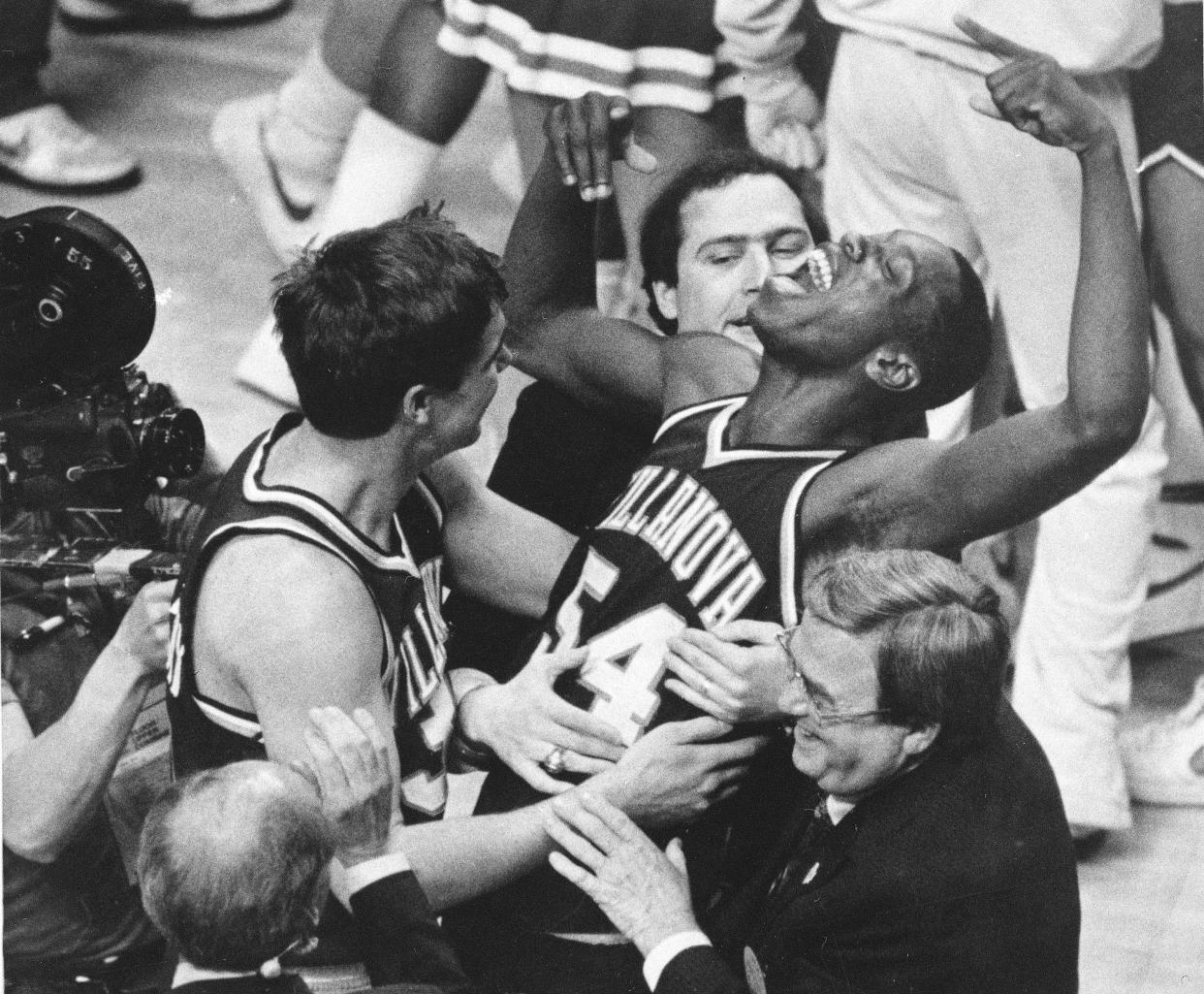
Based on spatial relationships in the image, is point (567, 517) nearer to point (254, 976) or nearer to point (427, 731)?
point (427, 731)

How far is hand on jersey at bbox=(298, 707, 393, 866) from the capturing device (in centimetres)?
213

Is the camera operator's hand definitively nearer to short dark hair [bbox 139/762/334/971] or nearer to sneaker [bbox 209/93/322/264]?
short dark hair [bbox 139/762/334/971]

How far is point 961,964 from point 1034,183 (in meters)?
1.03

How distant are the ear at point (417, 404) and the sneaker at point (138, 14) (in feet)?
2.93

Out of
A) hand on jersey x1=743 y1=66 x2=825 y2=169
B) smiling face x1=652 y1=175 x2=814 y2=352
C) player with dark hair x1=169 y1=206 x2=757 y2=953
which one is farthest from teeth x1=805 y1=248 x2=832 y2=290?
player with dark hair x1=169 y1=206 x2=757 y2=953

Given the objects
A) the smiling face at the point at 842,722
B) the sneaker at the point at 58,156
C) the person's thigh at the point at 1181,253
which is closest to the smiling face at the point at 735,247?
the person's thigh at the point at 1181,253

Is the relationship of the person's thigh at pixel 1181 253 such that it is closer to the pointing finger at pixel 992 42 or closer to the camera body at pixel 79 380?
the pointing finger at pixel 992 42

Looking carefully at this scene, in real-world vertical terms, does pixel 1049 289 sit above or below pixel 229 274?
above

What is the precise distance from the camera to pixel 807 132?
8.21 feet

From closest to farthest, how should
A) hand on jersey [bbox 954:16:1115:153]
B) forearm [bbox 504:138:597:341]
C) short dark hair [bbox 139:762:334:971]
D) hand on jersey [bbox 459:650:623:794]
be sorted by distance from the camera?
short dark hair [bbox 139:762:334:971] < hand on jersey [bbox 954:16:1115:153] < hand on jersey [bbox 459:650:623:794] < forearm [bbox 504:138:597:341]

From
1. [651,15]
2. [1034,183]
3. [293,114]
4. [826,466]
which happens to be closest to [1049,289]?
[1034,183]

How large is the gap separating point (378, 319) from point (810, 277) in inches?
23.8

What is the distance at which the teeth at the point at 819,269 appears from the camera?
2.31 meters

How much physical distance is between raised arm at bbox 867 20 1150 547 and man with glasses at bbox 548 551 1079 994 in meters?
0.11
